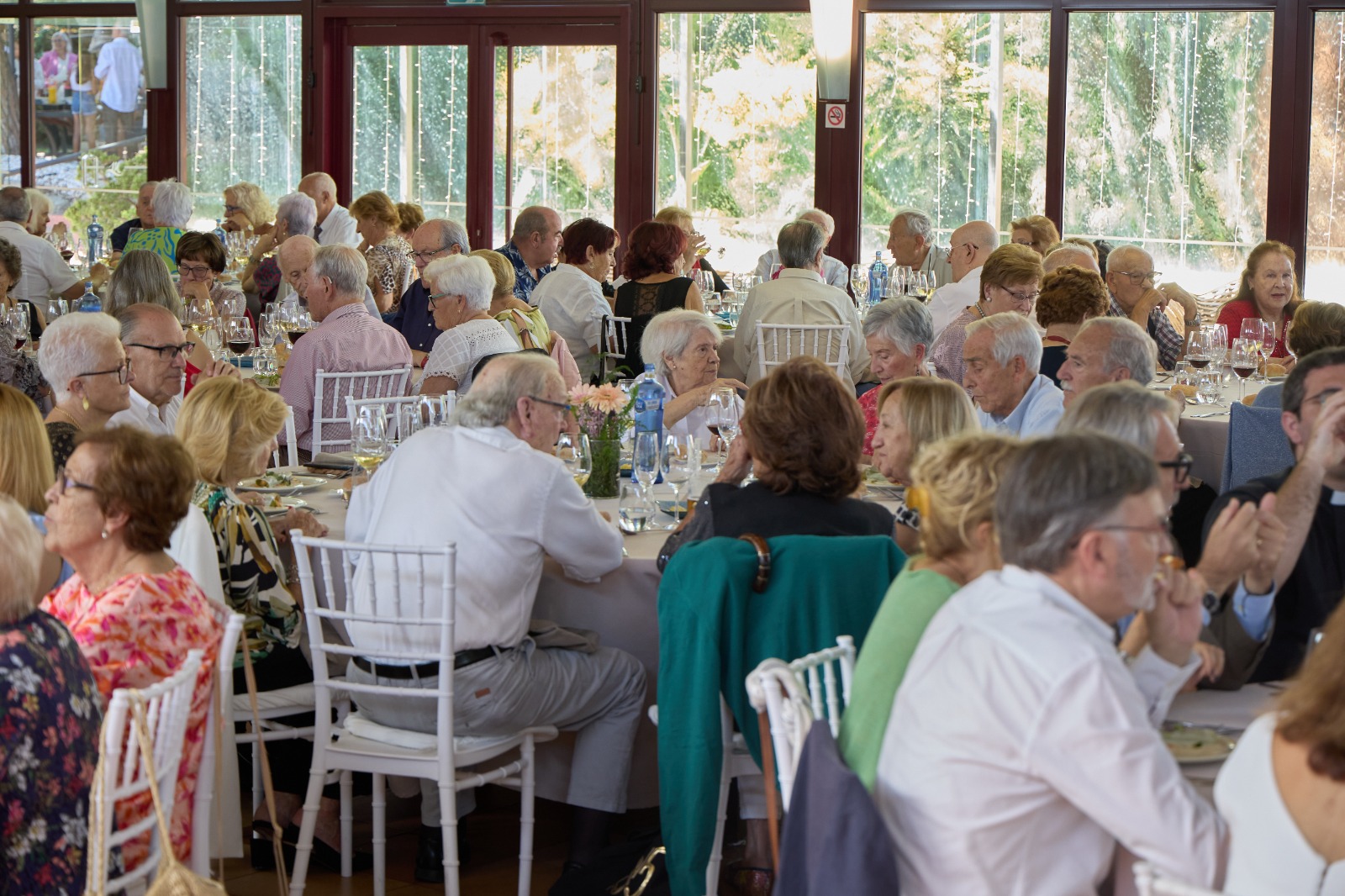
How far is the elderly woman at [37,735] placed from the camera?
2.38 metres

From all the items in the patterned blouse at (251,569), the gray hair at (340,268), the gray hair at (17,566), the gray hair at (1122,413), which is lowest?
the patterned blouse at (251,569)

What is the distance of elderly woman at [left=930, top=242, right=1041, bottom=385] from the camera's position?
6426 millimetres

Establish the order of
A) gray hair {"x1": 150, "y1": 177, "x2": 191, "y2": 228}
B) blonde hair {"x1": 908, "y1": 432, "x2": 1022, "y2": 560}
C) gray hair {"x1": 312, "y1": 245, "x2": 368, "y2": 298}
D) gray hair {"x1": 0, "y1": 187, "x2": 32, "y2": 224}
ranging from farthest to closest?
gray hair {"x1": 0, "y1": 187, "x2": 32, "y2": 224} < gray hair {"x1": 150, "y1": 177, "x2": 191, "y2": 228} < gray hair {"x1": 312, "y1": 245, "x2": 368, "y2": 298} < blonde hair {"x1": 908, "y1": 432, "x2": 1022, "y2": 560}

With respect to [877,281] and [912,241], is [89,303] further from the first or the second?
[912,241]

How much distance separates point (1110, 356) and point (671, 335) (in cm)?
157

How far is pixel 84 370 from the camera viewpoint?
4266 mm

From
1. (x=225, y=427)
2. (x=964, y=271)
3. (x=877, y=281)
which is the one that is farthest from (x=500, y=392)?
(x=877, y=281)

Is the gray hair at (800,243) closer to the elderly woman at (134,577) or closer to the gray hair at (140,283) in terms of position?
the gray hair at (140,283)

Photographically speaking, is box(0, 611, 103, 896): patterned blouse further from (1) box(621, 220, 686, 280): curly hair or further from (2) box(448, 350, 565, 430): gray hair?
(1) box(621, 220, 686, 280): curly hair

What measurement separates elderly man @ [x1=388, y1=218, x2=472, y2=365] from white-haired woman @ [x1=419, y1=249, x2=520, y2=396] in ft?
2.81

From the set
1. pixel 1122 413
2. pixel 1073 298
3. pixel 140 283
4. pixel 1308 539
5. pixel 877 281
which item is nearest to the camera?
pixel 1122 413

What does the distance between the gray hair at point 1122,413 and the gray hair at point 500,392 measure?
1.27 m

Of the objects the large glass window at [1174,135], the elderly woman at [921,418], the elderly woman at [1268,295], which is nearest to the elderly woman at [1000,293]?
the elderly woman at [1268,295]

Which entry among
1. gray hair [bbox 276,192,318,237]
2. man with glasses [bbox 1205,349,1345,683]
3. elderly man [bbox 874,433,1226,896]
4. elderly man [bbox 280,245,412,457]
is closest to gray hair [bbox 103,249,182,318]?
elderly man [bbox 280,245,412,457]
